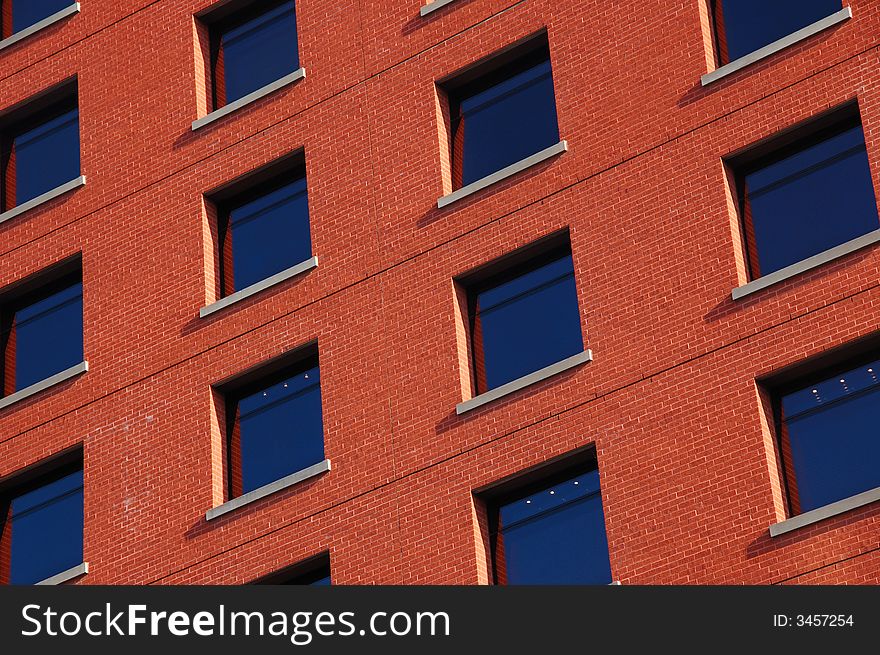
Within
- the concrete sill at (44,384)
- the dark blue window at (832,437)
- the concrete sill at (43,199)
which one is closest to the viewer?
the dark blue window at (832,437)

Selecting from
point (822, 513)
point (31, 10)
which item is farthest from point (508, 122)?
point (31, 10)

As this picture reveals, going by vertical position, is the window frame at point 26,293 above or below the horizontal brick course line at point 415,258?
above

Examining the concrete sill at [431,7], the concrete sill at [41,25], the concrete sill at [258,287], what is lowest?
the concrete sill at [258,287]

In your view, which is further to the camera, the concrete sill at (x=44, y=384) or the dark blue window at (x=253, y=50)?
the dark blue window at (x=253, y=50)

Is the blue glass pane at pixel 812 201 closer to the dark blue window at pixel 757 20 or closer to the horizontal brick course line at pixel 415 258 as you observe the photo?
the horizontal brick course line at pixel 415 258

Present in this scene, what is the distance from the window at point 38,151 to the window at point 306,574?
10.1 metres

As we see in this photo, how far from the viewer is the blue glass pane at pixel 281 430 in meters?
42.2

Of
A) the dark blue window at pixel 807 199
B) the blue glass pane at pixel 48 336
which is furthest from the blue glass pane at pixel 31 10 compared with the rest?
the dark blue window at pixel 807 199

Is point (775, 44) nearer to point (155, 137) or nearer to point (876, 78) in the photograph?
point (876, 78)

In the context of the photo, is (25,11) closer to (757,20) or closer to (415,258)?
(415,258)

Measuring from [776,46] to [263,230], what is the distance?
9.89 metres

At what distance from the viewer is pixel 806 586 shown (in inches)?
1412

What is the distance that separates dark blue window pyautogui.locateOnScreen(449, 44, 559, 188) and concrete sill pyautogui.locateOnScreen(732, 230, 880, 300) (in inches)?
207

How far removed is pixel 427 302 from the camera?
41.8 meters
